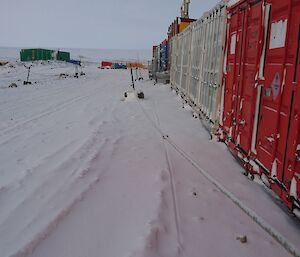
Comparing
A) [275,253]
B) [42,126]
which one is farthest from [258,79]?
[42,126]

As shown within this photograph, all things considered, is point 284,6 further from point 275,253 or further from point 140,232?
point 140,232

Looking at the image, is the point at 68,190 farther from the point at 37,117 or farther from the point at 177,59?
the point at 177,59

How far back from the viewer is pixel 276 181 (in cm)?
425

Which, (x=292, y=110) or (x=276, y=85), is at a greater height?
(x=276, y=85)

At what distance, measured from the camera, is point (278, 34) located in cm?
429

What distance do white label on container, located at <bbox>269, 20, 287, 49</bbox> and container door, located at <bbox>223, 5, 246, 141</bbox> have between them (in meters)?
1.43

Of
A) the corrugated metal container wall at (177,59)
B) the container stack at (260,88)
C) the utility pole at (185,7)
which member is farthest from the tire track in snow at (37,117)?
the utility pole at (185,7)

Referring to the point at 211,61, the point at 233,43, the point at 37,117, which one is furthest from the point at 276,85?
the point at 37,117

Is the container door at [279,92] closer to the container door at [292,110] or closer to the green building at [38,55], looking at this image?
the container door at [292,110]

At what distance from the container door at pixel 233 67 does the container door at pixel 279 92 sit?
1431 mm

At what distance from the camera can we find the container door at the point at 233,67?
20.1 feet

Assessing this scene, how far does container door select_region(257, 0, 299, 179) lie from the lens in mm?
3814

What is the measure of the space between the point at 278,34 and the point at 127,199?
2911 millimetres

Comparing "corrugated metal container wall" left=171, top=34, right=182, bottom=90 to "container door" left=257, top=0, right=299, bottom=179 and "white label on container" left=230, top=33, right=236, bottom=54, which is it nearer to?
"white label on container" left=230, top=33, right=236, bottom=54
